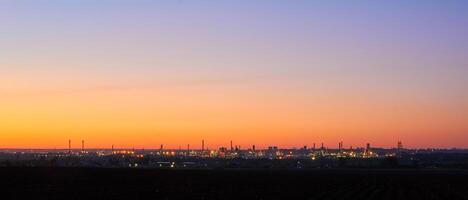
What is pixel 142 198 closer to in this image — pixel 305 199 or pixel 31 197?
pixel 31 197

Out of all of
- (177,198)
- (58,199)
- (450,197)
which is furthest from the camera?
(450,197)

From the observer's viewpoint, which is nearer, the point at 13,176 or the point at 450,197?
the point at 450,197

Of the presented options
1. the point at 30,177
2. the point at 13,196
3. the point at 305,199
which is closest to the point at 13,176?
the point at 30,177

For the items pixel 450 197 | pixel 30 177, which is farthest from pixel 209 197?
pixel 30 177

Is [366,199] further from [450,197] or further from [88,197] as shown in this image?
[88,197]

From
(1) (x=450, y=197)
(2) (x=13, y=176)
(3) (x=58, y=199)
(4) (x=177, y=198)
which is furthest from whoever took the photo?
(2) (x=13, y=176)

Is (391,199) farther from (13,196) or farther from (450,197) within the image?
(13,196)

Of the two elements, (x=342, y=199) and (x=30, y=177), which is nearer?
(x=342, y=199)

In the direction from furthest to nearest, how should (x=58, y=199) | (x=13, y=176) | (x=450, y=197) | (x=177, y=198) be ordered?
(x=13, y=176)
(x=450, y=197)
(x=177, y=198)
(x=58, y=199)
